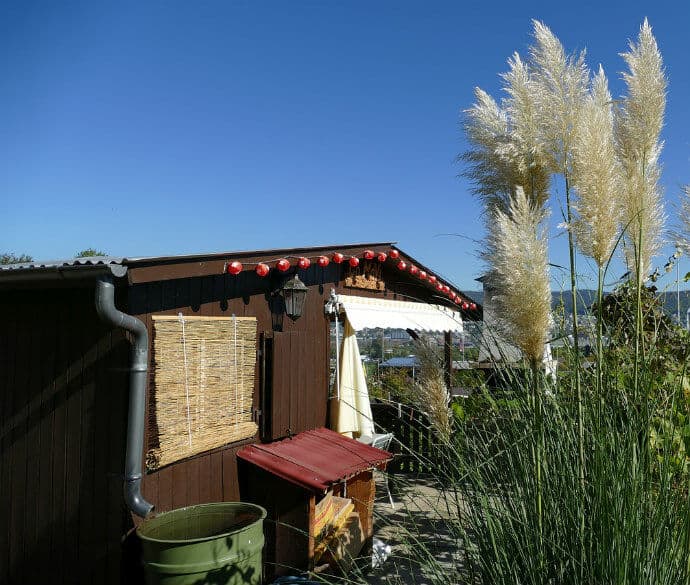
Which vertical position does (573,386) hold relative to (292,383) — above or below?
above

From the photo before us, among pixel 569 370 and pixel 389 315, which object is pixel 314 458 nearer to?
pixel 389 315

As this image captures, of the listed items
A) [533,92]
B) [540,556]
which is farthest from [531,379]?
[533,92]

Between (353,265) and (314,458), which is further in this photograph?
(353,265)

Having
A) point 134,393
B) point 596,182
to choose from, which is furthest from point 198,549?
point 596,182

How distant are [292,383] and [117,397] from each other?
2.09 meters

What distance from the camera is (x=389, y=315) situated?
7.02 m

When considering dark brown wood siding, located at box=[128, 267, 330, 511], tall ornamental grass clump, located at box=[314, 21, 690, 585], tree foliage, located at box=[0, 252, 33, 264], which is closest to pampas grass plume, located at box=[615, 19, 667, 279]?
tall ornamental grass clump, located at box=[314, 21, 690, 585]

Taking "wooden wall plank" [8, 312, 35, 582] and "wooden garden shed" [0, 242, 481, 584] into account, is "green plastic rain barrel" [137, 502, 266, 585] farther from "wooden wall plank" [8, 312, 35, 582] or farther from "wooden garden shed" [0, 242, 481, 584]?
"wooden wall plank" [8, 312, 35, 582]

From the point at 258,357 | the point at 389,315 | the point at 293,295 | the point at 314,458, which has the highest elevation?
the point at 293,295

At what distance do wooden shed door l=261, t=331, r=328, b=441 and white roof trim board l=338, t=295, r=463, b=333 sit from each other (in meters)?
0.54

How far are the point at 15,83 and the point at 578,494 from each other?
30.5 m

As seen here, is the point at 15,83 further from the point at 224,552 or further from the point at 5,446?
the point at 224,552

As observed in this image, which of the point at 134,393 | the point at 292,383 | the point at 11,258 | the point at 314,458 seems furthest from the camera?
the point at 11,258

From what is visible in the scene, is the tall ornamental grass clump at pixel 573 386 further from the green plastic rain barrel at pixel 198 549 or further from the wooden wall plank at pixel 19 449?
→ the wooden wall plank at pixel 19 449
